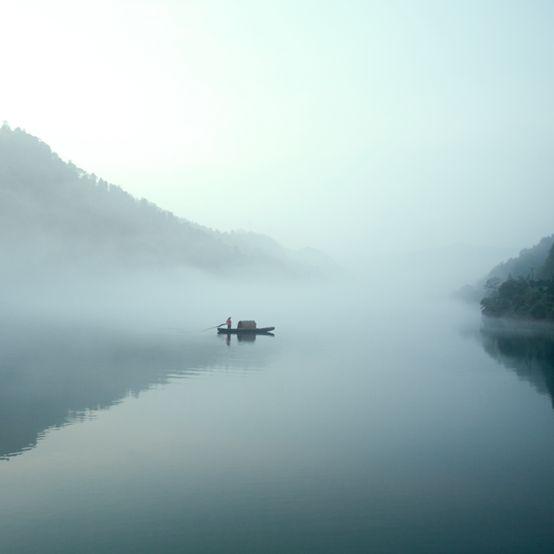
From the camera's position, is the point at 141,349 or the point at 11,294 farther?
the point at 11,294

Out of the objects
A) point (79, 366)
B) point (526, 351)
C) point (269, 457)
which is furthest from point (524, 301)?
point (269, 457)

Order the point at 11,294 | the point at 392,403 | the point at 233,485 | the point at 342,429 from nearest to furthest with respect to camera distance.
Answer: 1. the point at 233,485
2. the point at 342,429
3. the point at 392,403
4. the point at 11,294

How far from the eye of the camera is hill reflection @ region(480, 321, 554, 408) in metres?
46.1

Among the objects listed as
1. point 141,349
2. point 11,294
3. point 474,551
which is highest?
point 11,294

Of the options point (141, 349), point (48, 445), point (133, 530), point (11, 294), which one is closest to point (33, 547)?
point (133, 530)

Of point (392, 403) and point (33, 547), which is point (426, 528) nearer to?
point (33, 547)

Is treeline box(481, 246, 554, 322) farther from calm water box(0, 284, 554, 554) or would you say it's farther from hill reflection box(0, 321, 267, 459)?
hill reflection box(0, 321, 267, 459)

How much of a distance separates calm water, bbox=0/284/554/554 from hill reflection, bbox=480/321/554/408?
2.69ft

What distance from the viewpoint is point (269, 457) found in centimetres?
2286

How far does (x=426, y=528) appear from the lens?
1689 cm

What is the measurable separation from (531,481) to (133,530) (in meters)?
15.5

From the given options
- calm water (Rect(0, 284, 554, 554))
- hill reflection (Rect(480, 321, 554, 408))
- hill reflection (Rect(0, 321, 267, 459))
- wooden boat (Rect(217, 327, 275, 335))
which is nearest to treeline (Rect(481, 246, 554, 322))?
hill reflection (Rect(480, 321, 554, 408))

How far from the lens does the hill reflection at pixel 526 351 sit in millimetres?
46125

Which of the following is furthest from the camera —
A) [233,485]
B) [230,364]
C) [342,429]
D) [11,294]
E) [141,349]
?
[11,294]
